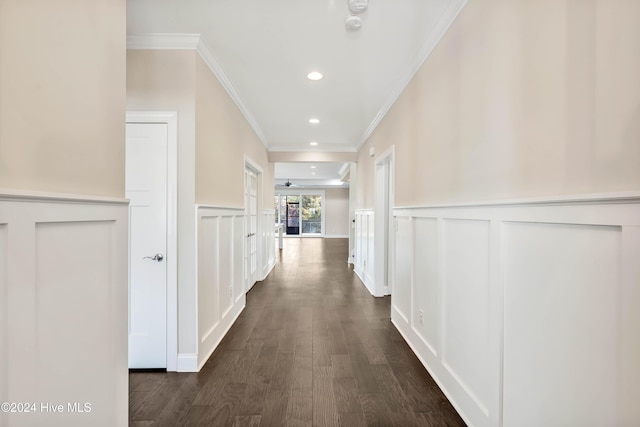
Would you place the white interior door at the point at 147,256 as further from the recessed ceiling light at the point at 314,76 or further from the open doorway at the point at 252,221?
the open doorway at the point at 252,221

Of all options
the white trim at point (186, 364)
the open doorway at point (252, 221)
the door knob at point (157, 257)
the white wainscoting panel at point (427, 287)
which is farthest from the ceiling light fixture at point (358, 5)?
the white trim at point (186, 364)

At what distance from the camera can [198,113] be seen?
2307mm

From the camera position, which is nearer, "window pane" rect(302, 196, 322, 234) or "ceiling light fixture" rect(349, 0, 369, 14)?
"ceiling light fixture" rect(349, 0, 369, 14)

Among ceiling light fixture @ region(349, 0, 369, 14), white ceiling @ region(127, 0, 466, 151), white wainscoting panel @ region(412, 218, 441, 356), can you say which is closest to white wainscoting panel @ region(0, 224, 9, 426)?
white ceiling @ region(127, 0, 466, 151)

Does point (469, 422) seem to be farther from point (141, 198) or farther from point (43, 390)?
point (141, 198)

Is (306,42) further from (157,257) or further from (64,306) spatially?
(64,306)

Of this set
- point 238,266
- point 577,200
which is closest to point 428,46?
point 577,200

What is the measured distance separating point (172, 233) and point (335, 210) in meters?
12.4

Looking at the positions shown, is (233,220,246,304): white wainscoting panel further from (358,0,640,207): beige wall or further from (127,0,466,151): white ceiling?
(358,0,640,207): beige wall

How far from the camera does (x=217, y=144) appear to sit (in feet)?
9.06

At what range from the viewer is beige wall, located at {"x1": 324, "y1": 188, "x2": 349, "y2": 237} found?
14.5 m

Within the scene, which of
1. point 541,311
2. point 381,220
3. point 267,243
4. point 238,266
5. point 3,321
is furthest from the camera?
point 267,243

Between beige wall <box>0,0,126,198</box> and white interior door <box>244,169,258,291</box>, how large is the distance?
3246mm

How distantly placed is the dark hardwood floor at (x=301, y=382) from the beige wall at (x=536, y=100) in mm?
1374
